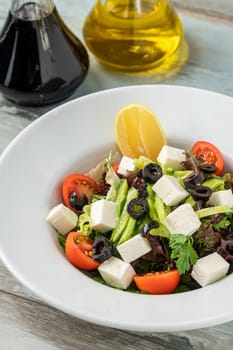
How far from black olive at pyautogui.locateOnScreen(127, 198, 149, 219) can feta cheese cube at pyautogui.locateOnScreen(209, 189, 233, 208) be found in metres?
0.13

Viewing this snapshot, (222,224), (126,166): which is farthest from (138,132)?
(222,224)

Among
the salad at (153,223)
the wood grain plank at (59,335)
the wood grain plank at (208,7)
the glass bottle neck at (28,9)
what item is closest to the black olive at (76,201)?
the salad at (153,223)

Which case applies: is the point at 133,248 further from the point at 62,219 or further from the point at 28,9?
the point at 28,9

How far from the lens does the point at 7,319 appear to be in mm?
1479

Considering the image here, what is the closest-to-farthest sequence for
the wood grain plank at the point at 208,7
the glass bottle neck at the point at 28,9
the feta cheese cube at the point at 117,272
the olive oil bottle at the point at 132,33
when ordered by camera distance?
the feta cheese cube at the point at 117,272
the glass bottle neck at the point at 28,9
the olive oil bottle at the point at 132,33
the wood grain plank at the point at 208,7

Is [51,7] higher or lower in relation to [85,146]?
higher

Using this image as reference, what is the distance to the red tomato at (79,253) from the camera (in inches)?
56.9

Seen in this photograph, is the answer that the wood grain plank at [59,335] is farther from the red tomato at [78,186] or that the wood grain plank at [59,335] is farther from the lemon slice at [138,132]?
the lemon slice at [138,132]

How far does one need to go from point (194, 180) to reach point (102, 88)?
0.56 metres

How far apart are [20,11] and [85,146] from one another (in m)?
0.37

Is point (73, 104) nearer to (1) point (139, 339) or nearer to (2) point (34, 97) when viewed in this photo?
(2) point (34, 97)

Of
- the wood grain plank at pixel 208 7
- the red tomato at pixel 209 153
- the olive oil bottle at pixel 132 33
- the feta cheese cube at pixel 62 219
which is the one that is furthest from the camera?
the wood grain plank at pixel 208 7

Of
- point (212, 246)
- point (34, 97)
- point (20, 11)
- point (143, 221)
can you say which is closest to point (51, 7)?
point (20, 11)

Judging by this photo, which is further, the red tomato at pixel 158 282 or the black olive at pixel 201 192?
the black olive at pixel 201 192
